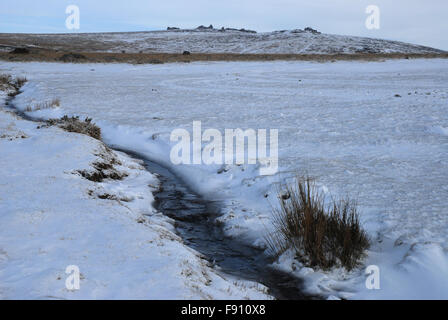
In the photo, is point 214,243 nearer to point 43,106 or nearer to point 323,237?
point 323,237

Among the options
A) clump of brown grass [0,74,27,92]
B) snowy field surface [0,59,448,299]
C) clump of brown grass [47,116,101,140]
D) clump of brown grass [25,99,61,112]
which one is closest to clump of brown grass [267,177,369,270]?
snowy field surface [0,59,448,299]

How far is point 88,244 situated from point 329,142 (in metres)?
6.91

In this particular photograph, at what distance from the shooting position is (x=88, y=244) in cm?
470

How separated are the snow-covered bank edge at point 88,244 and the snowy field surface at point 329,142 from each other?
1320 mm

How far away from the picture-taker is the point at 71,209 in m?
5.62

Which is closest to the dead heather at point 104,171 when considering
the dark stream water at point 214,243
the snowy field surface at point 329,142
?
the dark stream water at point 214,243

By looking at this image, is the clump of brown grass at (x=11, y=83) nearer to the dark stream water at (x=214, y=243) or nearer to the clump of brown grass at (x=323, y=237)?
the dark stream water at (x=214, y=243)

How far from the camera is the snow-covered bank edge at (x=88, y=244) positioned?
3854 mm

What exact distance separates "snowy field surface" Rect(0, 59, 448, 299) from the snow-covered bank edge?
52.0 inches

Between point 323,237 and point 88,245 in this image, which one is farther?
point 323,237

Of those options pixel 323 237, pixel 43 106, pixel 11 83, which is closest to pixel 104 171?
pixel 323 237

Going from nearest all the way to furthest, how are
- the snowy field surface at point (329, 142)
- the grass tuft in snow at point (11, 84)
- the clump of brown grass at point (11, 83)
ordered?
the snowy field surface at point (329, 142), the grass tuft in snow at point (11, 84), the clump of brown grass at point (11, 83)

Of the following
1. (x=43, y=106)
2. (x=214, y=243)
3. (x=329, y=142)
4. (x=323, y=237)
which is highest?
(x=43, y=106)

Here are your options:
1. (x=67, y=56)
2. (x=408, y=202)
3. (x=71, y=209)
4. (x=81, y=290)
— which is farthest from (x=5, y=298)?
(x=67, y=56)
